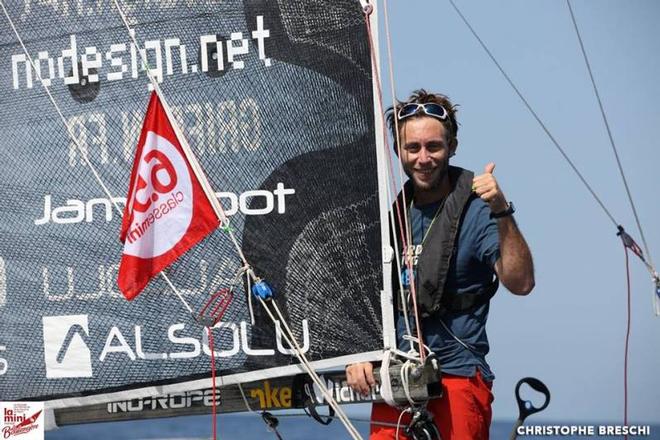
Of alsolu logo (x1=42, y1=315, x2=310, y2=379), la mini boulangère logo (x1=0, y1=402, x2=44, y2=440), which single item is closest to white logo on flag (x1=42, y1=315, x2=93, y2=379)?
alsolu logo (x1=42, y1=315, x2=310, y2=379)

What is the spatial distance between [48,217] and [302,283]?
45.5 inches

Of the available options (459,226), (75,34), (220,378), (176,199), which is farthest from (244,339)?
(75,34)

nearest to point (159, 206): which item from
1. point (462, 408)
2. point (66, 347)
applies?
point (66, 347)

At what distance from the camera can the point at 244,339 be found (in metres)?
6.00

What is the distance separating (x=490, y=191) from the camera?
5.23 meters

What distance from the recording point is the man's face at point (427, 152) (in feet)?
18.7

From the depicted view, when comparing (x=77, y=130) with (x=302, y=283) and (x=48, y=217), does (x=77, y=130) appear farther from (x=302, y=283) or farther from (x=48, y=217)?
(x=302, y=283)

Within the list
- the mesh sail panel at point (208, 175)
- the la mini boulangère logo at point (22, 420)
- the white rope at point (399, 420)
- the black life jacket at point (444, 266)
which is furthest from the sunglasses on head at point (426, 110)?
the la mini boulangère logo at point (22, 420)

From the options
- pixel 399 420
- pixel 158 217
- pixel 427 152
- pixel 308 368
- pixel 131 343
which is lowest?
pixel 399 420

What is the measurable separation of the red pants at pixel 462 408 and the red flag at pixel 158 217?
1132mm

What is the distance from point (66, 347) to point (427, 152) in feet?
5.71

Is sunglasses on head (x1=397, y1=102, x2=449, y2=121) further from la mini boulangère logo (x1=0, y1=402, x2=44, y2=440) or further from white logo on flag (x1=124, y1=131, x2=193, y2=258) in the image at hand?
la mini boulangère logo (x1=0, y1=402, x2=44, y2=440)

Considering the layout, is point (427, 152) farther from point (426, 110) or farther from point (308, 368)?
point (308, 368)

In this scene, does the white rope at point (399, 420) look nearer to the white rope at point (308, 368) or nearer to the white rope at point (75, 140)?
the white rope at point (308, 368)
